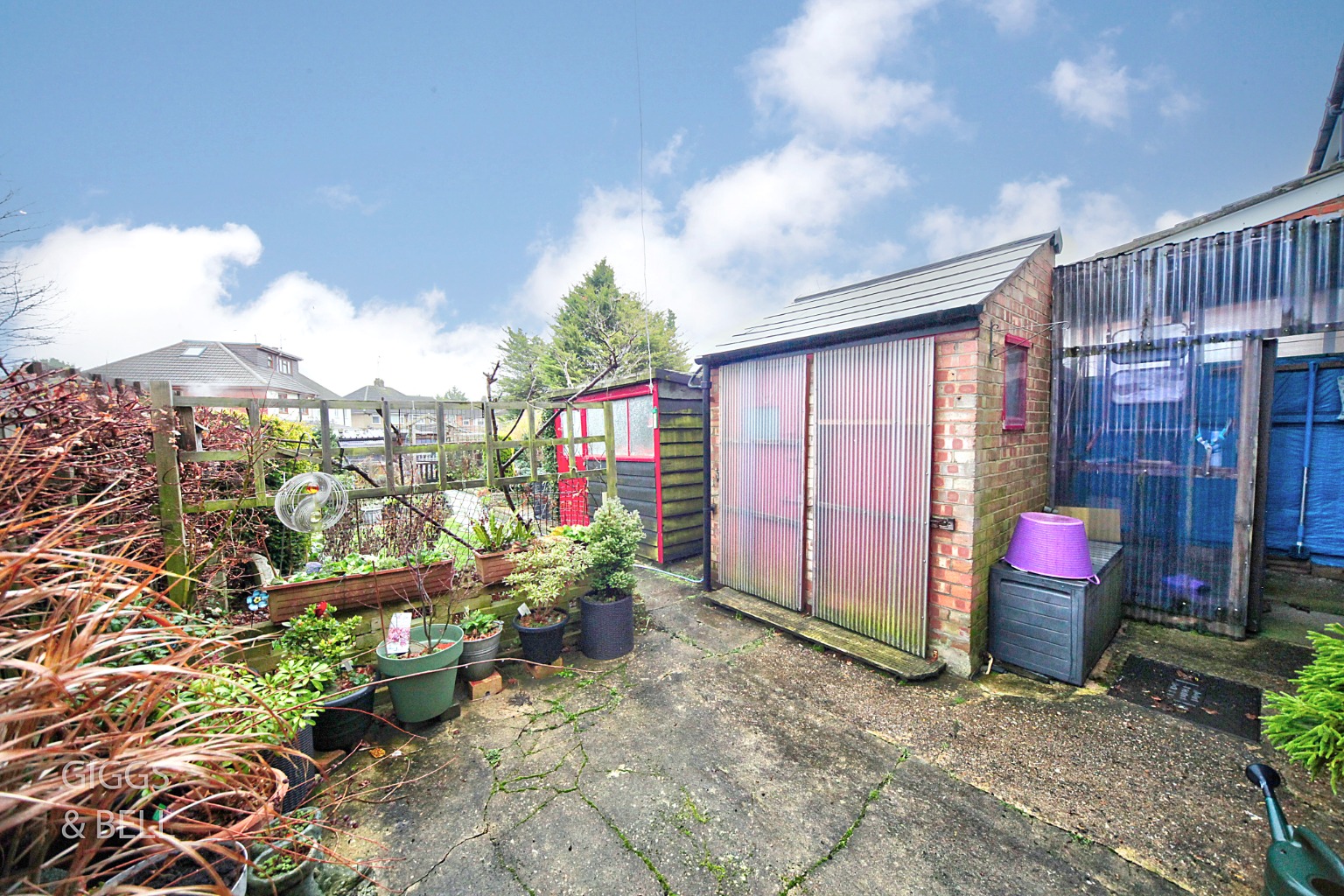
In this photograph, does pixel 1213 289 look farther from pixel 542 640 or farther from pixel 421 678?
pixel 421 678

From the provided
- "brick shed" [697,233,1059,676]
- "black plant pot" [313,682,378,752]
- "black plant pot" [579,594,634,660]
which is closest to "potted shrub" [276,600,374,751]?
"black plant pot" [313,682,378,752]

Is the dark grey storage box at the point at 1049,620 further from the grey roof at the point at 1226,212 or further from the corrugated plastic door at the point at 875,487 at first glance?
the grey roof at the point at 1226,212

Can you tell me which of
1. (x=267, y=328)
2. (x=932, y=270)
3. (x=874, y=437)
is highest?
(x=267, y=328)

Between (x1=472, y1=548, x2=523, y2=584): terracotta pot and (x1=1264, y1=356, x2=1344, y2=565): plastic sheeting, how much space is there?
7.43 meters

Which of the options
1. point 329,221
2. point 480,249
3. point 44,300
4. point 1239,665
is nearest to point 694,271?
point 480,249

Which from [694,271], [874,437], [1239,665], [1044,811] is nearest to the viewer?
[1044,811]

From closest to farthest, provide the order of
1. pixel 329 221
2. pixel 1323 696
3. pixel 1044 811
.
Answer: pixel 1323 696
pixel 1044 811
pixel 329 221

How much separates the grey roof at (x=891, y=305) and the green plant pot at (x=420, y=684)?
370 cm

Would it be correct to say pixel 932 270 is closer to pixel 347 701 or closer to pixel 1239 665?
pixel 1239 665

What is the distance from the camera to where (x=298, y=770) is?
7.41ft

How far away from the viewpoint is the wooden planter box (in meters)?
2.95

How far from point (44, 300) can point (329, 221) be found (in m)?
15.8

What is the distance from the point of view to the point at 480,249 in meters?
22.1

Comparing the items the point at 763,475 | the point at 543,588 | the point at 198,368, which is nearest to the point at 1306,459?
the point at 763,475
